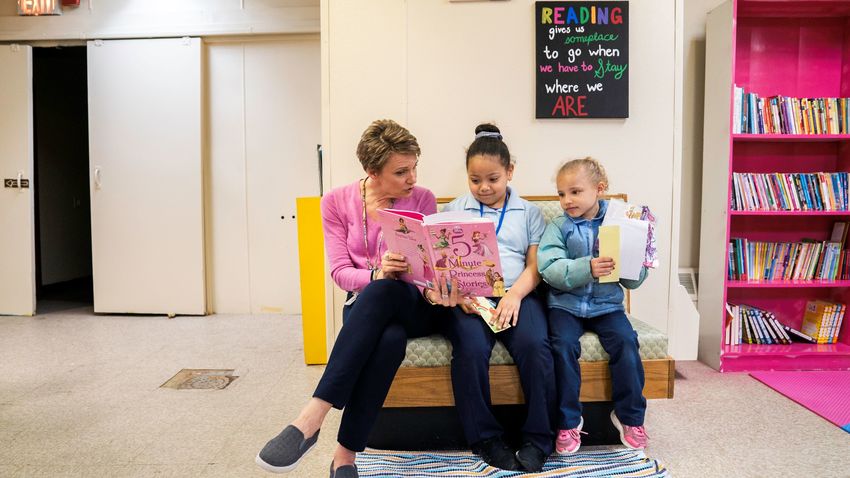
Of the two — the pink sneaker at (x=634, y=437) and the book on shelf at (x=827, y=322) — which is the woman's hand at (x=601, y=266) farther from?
the book on shelf at (x=827, y=322)

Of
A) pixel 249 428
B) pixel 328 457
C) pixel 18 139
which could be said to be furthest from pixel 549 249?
pixel 18 139

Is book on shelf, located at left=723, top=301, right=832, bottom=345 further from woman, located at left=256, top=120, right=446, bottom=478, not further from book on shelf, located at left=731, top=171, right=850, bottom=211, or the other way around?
woman, located at left=256, top=120, right=446, bottom=478

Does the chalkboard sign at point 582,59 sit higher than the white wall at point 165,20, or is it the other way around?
the white wall at point 165,20

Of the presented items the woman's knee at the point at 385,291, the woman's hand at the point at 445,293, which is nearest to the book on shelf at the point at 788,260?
the woman's hand at the point at 445,293

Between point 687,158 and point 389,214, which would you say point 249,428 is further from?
point 687,158

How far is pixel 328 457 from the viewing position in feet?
6.20

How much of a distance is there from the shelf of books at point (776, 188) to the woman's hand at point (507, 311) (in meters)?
1.62

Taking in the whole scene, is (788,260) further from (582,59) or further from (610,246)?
(610,246)

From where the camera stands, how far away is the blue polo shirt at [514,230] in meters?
1.95

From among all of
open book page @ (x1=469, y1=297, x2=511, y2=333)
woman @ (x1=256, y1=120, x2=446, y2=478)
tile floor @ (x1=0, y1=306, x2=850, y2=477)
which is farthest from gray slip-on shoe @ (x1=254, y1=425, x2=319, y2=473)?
open book page @ (x1=469, y1=297, x2=511, y2=333)

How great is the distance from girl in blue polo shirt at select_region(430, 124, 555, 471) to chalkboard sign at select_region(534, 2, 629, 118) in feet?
2.59

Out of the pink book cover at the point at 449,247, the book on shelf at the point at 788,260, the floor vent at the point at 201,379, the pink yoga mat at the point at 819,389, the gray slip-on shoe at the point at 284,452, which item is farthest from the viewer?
the book on shelf at the point at 788,260

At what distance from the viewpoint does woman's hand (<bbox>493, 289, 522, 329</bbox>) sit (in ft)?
5.83

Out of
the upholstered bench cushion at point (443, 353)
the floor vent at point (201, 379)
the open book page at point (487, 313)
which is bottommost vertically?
the floor vent at point (201, 379)
